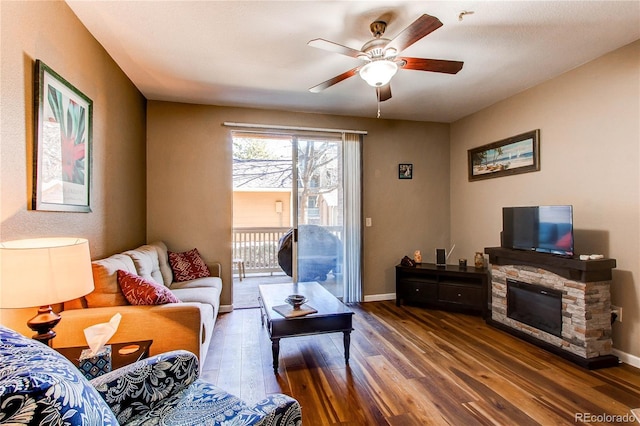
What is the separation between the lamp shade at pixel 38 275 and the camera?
135cm

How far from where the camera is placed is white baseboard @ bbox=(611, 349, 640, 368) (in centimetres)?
249

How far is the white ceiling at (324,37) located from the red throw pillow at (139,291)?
178 centimetres

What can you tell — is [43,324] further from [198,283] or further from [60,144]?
[198,283]

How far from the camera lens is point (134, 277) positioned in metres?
2.19

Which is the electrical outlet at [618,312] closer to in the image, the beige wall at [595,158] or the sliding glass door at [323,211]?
the beige wall at [595,158]

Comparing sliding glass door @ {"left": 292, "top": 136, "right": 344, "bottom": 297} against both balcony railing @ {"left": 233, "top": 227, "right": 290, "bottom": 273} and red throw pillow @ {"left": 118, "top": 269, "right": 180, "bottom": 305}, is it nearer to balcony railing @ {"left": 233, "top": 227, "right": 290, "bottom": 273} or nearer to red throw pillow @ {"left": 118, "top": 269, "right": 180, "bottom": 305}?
balcony railing @ {"left": 233, "top": 227, "right": 290, "bottom": 273}

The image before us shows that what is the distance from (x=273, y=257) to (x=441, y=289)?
3.29 meters

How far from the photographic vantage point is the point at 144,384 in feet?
4.32

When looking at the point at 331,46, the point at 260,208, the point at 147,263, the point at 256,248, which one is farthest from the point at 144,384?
the point at 260,208

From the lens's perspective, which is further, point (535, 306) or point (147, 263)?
point (535, 306)

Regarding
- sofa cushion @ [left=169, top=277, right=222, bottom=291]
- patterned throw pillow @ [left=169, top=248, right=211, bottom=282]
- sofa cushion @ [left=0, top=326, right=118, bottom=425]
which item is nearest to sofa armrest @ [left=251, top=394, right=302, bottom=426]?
sofa cushion @ [left=0, top=326, right=118, bottom=425]

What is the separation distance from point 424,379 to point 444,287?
5.81 ft

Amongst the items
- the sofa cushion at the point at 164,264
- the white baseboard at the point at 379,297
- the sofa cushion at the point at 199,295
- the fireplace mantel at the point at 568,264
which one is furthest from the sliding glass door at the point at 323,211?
the fireplace mantel at the point at 568,264

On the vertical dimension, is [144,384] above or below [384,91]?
below
